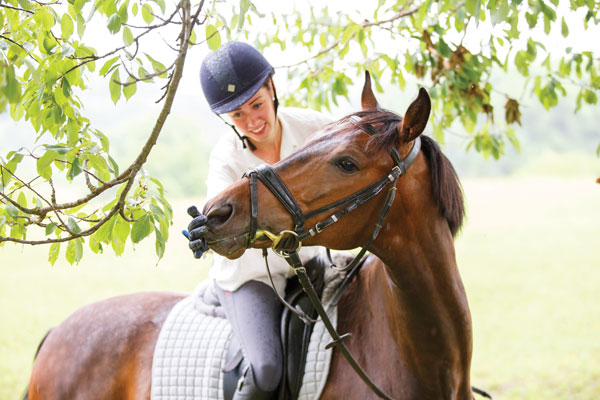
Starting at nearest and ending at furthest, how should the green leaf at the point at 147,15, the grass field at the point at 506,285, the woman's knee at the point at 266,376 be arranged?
the green leaf at the point at 147,15, the woman's knee at the point at 266,376, the grass field at the point at 506,285

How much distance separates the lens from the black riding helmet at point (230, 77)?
2.52 meters

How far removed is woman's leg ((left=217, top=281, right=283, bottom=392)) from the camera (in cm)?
222

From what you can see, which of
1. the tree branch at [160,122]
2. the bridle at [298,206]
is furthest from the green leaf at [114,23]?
the bridle at [298,206]

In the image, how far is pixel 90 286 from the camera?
12.9 meters

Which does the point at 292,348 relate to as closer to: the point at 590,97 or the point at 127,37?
the point at 127,37

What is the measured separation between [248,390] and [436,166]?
1236mm

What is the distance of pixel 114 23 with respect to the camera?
1645 mm

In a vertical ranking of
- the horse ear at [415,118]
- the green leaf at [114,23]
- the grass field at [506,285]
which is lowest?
the grass field at [506,285]

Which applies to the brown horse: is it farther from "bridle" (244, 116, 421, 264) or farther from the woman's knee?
the woman's knee

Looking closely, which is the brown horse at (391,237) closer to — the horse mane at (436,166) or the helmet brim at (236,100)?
the horse mane at (436,166)

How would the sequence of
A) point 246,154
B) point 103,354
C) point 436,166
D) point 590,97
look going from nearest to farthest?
point 436,166
point 246,154
point 103,354
point 590,97

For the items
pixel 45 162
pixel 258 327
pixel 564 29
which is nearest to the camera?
pixel 45 162

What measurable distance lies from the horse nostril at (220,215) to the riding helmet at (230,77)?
0.90 m

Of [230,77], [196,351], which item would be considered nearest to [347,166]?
[230,77]
